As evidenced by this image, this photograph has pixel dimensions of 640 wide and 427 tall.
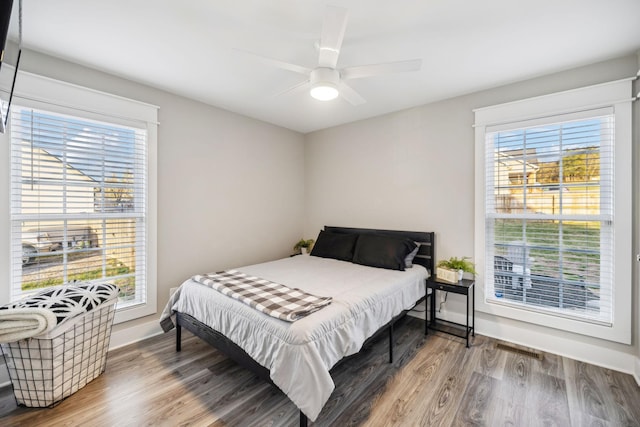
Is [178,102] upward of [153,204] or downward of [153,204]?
upward

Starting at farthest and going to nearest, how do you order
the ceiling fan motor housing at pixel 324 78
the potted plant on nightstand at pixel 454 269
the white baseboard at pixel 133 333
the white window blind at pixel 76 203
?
the potted plant on nightstand at pixel 454 269, the white baseboard at pixel 133 333, the white window blind at pixel 76 203, the ceiling fan motor housing at pixel 324 78

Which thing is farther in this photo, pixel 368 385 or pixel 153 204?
pixel 153 204

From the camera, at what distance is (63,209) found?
2.44 m

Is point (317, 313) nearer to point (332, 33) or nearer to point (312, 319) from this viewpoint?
point (312, 319)

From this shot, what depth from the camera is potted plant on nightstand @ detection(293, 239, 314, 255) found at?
439 cm

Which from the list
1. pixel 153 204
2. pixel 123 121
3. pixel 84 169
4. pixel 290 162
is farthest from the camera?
pixel 290 162

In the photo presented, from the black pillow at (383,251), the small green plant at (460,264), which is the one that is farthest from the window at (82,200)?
the small green plant at (460,264)

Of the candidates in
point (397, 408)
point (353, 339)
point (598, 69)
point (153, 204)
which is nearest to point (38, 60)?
point (153, 204)

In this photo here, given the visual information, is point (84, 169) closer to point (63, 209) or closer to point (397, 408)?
point (63, 209)

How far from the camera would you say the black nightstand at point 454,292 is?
2774 mm

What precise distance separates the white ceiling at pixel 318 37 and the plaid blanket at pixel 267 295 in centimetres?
167

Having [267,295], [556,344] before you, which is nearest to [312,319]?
[267,295]

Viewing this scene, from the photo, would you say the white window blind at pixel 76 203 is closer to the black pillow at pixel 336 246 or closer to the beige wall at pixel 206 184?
→ the beige wall at pixel 206 184

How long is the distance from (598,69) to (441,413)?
3.11m
